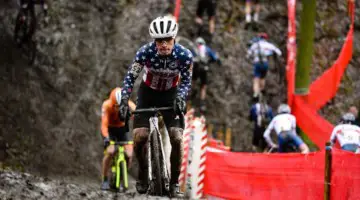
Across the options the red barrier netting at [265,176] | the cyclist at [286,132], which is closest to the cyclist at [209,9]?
the cyclist at [286,132]

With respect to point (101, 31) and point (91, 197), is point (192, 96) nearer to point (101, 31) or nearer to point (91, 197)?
point (101, 31)

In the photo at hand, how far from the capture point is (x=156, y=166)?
342 inches

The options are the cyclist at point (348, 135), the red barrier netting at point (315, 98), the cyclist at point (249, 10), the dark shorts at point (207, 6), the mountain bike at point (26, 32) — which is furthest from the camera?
the cyclist at point (249, 10)

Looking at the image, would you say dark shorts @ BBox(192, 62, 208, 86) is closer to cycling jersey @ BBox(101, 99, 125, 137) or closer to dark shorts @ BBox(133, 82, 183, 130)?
cycling jersey @ BBox(101, 99, 125, 137)

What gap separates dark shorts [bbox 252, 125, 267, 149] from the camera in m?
18.1

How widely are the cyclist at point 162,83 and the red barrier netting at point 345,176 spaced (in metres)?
2.03

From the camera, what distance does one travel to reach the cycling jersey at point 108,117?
1310 centimetres

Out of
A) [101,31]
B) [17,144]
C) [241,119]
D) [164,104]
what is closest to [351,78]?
[241,119]

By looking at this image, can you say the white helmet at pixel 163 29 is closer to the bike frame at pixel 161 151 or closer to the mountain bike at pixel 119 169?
the bike frame at pixel 161 151

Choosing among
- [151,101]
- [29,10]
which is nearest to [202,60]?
[29,10]

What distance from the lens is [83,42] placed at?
22250 millimetres

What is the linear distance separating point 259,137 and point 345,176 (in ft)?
30.6

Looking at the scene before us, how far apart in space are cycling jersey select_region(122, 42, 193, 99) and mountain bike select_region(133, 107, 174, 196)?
462 mm

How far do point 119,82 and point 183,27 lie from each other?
3.11 m
